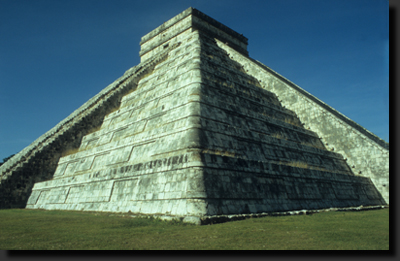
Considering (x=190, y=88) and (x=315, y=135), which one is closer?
(x=190, y=88)

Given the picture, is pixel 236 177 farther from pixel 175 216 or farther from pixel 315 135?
pixel 315 135

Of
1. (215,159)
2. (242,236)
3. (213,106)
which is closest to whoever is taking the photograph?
(242,236)

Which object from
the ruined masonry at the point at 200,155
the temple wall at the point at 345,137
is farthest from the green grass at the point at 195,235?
the temple wall at the point at 345,137

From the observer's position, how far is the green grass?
4.69m

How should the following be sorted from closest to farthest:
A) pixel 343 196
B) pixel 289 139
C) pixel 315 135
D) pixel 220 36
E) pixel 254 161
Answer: pixel 254 161, pixel 343 196, pixel 289 139, pixel 315 135, pixel 220 36

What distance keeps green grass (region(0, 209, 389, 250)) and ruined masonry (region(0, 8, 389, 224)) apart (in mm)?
917

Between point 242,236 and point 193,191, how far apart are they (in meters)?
2.37

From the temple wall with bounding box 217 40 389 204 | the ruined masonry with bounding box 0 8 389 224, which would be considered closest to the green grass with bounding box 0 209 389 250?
the ruined masonry with bounding box 0 8 389 224

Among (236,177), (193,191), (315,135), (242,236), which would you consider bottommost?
(242,236)

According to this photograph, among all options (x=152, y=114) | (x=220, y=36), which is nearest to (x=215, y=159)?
(x=152, y=114)

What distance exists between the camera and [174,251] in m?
4.32

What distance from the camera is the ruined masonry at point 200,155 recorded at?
27.2 feet

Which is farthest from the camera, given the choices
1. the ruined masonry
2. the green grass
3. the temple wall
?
the temple wall

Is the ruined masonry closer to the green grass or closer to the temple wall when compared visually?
the temple wall
